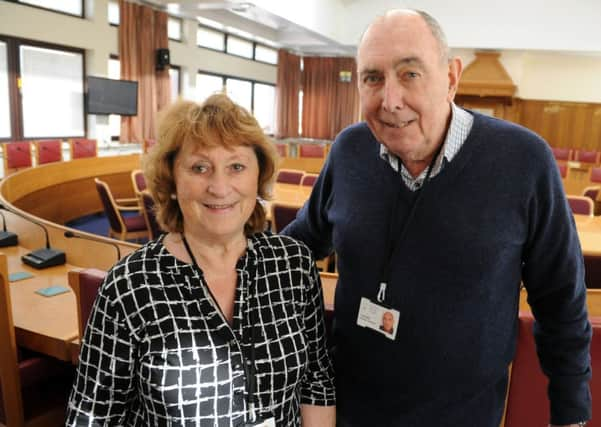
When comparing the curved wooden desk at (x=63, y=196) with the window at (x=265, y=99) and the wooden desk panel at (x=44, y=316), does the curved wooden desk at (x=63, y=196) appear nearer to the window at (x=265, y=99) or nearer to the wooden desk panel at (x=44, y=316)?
the wooden desk panel at (x=44, y=316)

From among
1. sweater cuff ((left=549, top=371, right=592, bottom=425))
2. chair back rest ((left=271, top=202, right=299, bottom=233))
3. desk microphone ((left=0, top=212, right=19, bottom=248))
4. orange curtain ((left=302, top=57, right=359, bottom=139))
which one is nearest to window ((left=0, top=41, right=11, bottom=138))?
desk microphone ((left=0, top=212, right=19, bottom=248))

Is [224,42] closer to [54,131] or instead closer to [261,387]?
[54,131]

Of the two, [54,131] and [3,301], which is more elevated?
[54,131]

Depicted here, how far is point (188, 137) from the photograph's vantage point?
50.9 inches

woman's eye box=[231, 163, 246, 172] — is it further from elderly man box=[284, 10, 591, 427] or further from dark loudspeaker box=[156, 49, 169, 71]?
dark loudspeaker box=[156, 49, 169, 71]

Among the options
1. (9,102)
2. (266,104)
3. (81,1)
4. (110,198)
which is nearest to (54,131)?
(9,102)

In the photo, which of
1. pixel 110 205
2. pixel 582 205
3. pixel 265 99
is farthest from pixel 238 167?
pixel 265 99

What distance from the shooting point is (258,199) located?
154 cm

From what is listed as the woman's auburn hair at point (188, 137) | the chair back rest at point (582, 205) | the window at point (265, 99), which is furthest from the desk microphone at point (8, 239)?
the window at point (265, 99)

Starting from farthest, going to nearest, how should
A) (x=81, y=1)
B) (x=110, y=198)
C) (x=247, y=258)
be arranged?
(x=81, y=1) < (x=110, y=198) < (x=247, y=258)

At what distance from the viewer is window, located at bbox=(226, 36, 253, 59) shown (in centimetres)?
1258

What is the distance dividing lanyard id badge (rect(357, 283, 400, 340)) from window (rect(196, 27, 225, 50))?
35.6 feet

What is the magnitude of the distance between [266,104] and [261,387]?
14.0 meters

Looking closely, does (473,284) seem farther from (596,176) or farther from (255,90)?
(255,90)
